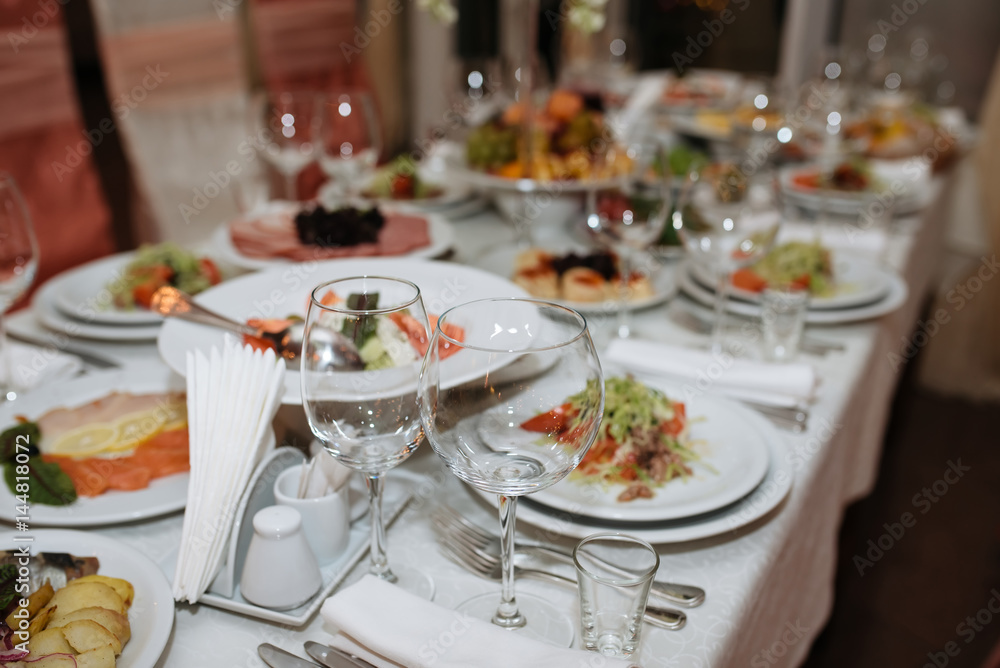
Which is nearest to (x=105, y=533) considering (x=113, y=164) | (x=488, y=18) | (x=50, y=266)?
(x=50, y=266)

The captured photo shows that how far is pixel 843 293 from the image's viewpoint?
1.57 metres

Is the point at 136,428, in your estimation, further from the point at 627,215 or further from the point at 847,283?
the point at 847,283

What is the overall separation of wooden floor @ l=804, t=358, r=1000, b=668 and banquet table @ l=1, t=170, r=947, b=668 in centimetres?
74

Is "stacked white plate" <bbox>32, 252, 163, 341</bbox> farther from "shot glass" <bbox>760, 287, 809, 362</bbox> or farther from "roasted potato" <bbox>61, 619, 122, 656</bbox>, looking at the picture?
"shot glass" <bbox>760, 287, 809, 362</bbox>

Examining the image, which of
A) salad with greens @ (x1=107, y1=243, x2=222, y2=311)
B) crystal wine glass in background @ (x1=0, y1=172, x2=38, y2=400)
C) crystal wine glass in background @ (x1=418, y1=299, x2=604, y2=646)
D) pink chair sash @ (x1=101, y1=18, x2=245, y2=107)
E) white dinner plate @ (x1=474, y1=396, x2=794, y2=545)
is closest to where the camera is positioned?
crystal wine glass in background @ (x1=418, y1=299, x2=604, y2=646)

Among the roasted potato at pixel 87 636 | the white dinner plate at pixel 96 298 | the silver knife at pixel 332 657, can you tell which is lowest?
the silver knife at pixel 332 657

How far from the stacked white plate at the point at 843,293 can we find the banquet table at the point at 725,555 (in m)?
0.03

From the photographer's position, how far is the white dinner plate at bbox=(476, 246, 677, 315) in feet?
4.69

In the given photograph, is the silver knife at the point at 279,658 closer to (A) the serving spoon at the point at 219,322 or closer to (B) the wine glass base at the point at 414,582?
(B) the wine glass base at the point at 414,582

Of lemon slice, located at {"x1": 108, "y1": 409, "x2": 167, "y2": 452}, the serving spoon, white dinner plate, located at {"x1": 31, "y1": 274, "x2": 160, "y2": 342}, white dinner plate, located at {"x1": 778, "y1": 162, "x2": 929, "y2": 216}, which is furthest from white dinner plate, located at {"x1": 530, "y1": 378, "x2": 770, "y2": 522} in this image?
white dinner plate, located at {"x1": 778, "y1": 162, "x2": 929, "y2": 216}

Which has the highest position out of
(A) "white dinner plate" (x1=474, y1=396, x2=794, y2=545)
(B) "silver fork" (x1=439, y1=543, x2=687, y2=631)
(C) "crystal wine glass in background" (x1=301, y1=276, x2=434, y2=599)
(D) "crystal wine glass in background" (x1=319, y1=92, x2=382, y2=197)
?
(D) "crystal wine glass in background" (x1=319, y1=92, x2=382, y2=197)

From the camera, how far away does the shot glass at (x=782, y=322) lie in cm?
130

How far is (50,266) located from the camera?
261cm

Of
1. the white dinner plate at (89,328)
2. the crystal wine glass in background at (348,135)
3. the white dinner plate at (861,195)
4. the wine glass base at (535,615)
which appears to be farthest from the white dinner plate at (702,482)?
the white dinner plate at (861,195)
